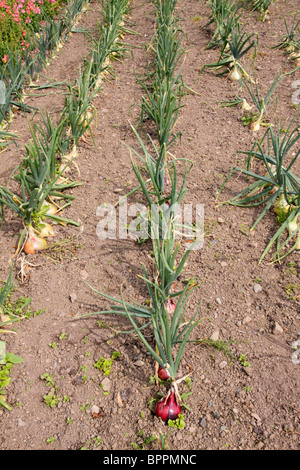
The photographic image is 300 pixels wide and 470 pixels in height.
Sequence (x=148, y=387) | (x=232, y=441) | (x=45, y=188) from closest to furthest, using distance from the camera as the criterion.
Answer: (x=232, y=441)
(x=148, y=387)
(x=45, y=188)

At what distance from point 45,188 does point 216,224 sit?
1021 mm

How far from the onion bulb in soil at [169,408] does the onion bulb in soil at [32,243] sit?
110cm

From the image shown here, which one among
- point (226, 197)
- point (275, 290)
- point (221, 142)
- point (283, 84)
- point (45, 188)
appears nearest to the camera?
point (275, 290)

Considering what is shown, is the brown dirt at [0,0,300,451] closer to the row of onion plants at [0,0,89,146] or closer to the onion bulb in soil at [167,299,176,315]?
the onion bulb in soil at [167,299,176,315]

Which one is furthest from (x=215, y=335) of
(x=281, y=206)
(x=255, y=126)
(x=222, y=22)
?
(x=222, y=22)

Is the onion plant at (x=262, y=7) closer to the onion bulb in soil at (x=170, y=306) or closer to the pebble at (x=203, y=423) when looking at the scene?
the onion bulb in soil at (x=170, y=306)

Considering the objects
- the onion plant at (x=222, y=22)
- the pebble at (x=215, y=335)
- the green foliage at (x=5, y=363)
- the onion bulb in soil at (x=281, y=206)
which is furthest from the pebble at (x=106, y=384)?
the onion plant at (x=222, y=22)

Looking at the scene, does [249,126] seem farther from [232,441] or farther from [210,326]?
[232,441]

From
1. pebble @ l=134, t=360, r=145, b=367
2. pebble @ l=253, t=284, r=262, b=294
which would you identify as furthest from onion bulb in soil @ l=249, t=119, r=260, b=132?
pebble @ l=134, t=360, r=145, b=367

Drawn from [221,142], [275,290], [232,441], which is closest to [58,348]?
[232,441]

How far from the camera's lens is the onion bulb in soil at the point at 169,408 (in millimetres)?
1577

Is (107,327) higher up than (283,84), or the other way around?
(283,84)

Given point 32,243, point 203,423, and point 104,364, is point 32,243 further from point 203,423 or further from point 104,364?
point 203,423

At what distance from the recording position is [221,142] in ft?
9.89
